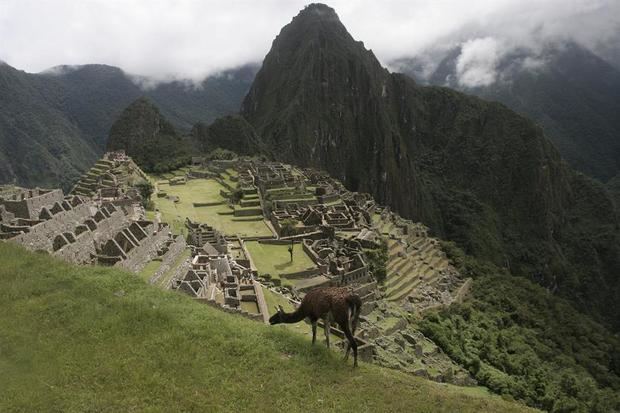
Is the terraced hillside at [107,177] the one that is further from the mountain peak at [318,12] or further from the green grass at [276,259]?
the mountain peak at [318,12]

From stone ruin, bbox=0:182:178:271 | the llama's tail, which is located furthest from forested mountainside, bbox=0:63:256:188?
the llama's tail

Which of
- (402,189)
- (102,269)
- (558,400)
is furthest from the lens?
(402,189)

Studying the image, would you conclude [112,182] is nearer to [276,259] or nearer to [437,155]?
[276,259]

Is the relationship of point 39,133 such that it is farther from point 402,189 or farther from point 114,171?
point 402,189

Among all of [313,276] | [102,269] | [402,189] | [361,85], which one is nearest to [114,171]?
[313,276]

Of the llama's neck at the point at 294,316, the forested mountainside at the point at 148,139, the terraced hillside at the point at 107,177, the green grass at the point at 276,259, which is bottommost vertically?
the green grass at the point at 276,259

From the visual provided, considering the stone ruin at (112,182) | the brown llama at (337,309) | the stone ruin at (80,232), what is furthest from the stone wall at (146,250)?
the brown llama at (337,309)

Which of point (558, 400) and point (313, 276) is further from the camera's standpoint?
point (313, 276)
